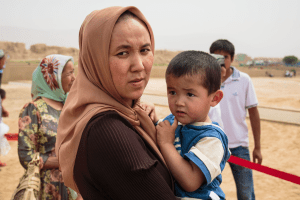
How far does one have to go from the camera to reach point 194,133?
1564 millimetres

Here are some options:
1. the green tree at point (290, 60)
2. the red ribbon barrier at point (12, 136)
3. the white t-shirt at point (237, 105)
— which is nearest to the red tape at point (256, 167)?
the white t-shirt at point (237, 105)

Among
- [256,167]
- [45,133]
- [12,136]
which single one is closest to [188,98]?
[45,133]

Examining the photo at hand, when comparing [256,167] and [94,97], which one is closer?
[94,97]

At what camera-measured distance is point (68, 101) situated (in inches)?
63.9

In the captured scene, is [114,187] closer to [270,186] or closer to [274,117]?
[270,186]

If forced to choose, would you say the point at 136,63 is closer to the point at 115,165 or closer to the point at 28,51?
→ the point at 115,165

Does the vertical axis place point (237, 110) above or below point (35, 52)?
above

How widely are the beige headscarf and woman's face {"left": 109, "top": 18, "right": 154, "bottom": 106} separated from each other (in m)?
0.04

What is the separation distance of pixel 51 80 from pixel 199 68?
216 centimetres

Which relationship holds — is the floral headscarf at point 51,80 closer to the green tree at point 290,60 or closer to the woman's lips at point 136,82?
the woman's lips at point 136,82

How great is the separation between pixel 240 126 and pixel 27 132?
290cm

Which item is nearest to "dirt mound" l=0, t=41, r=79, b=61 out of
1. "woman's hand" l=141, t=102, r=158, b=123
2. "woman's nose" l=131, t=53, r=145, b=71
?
"woman's hand" l=141, t=102, r=158, b=123

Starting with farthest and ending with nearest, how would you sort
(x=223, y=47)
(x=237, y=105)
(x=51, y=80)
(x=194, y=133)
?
(x=223, y=47) → (x=237, y=105) → (x=51, y=80) → (x=194, y=133)

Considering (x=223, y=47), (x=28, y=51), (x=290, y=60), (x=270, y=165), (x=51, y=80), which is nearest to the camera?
(x=51, y=80)
